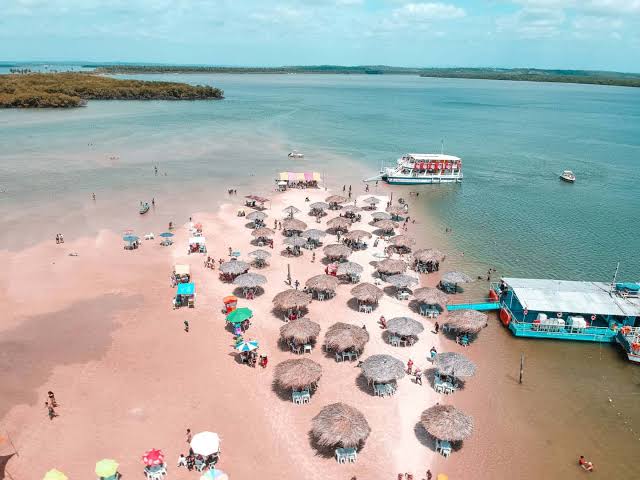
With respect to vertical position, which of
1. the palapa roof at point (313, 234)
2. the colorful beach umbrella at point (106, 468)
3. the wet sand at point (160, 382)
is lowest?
the wet sand at point (160, 382)

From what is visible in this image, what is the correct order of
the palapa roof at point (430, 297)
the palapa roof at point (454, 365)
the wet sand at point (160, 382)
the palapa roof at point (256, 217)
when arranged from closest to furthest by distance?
the wet sand at point (160, 382) → the palapa roof at point (454, 365) → the palapa roof at point (430, 297) → the palapa roof at point (256, 217)

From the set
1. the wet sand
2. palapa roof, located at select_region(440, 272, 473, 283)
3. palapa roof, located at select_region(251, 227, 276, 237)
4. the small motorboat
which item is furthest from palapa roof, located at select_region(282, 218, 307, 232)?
the small motorboat

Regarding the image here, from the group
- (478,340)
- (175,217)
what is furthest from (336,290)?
(175,217)

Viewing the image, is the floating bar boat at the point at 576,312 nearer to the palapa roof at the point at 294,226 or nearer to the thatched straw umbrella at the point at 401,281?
the thatched straw umbrella at the point at 401,281

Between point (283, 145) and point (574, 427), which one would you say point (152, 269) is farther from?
point (283, 145)

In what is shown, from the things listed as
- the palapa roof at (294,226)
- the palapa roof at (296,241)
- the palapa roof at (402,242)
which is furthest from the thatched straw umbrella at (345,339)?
the palapa roof at (294,226)

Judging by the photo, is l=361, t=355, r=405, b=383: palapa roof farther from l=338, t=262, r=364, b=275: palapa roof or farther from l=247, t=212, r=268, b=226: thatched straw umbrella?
l=247, t=212, r=268, b=226: thatched straw umbrella

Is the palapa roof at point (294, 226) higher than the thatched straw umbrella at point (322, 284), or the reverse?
the palapa roof at point (294, 226)
